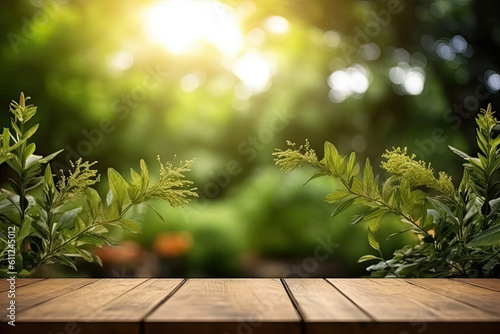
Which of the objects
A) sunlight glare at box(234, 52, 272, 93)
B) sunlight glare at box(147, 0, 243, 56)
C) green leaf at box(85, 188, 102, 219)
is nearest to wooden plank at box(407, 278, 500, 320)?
green leaf at box(85, 188, 102, 219)

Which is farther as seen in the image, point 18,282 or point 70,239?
point 70,239

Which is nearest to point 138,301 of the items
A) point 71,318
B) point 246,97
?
point 71,318

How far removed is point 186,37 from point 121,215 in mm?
996

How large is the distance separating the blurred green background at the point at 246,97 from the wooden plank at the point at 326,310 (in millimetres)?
686

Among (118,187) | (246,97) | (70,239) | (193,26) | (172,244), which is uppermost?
(193,26)

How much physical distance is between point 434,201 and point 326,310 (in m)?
0.56

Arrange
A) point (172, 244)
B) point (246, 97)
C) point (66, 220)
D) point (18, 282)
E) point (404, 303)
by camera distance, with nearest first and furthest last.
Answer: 1. point (404, 303)
2. point (18, 282)
3. point (66, 220)
4. point (172, 244)
5. point (246, 97)

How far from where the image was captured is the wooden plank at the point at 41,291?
0.81m

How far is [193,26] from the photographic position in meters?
1.92

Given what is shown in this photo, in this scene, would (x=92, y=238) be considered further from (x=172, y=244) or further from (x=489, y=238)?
(x=489, y=238)

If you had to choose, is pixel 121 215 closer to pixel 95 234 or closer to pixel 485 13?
pixel 95 234

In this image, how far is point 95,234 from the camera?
117 centimetres

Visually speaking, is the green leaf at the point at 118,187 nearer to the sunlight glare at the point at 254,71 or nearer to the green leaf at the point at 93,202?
the green leaf at the point at 93,202

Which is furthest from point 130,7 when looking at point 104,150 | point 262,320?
point 262,320
